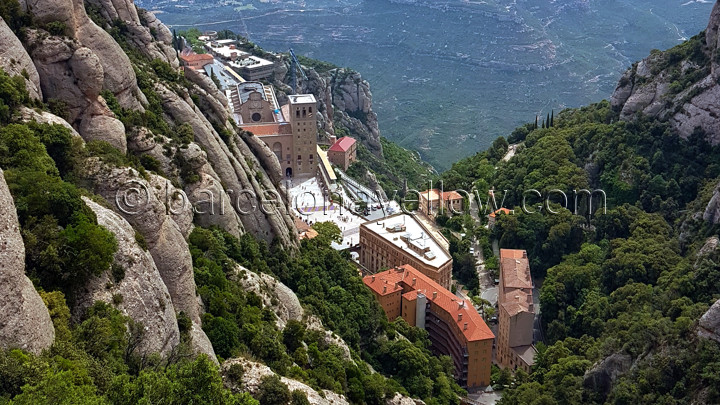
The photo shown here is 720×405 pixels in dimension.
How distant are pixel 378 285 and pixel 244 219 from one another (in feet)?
61.2

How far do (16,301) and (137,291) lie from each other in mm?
6300

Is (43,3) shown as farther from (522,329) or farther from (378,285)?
(522,329)

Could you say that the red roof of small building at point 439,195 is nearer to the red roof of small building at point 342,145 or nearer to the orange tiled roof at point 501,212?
the orange tiled roof at point 501,212

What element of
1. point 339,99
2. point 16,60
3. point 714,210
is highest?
point 16,60

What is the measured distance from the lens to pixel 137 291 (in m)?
31.6

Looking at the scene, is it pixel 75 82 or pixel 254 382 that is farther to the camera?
pixel 75 82

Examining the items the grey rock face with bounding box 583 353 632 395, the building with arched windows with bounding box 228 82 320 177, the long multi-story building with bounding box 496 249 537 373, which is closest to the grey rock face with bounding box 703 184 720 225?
the long multi-story building with bounding box 496 249 537 373

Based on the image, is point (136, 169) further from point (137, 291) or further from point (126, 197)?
point (137, 291)

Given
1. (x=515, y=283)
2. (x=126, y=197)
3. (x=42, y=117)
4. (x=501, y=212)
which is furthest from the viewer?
(x=501, y=212)

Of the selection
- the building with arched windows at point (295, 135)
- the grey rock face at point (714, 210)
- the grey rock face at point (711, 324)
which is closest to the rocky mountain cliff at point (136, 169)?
the grey rock face at point (711, 324)

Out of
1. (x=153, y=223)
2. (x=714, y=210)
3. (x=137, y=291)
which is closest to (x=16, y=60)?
(x=153, y=223)

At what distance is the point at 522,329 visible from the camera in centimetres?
6981

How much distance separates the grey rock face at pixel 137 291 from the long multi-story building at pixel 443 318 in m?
35.4

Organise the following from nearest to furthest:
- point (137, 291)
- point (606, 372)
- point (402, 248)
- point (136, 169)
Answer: point (137, 291), point (136, 169), point (606, 372), point (402, 248)
